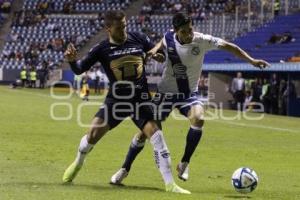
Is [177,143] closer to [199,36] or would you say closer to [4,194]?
[199,36]

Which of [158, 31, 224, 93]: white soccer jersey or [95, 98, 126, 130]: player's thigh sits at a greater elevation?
[158, 31, 224, 93]: white soccer jersey

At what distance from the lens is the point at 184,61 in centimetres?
1059

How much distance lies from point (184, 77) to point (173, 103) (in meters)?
0.41

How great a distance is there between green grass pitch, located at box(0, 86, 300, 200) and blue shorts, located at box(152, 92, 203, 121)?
40.4 inches

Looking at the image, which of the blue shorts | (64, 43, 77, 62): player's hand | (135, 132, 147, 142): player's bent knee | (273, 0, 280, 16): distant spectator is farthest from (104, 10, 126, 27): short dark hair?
(273, 0, 280, 16): distant spectator

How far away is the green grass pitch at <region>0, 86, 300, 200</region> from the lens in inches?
371

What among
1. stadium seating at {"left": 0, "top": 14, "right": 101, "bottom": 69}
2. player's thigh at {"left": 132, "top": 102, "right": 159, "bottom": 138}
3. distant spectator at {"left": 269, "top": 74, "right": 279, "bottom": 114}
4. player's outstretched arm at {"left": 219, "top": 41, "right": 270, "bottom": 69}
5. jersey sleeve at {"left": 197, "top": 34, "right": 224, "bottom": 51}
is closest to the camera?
player's thigh at {"left": 132, "top": 102, "right": 159, "bottom": 138}

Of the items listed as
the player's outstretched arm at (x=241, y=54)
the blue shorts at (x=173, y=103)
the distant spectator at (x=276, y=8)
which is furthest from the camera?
the distant spectator at (x=276, y=8)

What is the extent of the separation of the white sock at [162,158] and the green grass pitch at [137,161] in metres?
0.29

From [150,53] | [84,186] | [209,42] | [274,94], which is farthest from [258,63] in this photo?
[274,94]

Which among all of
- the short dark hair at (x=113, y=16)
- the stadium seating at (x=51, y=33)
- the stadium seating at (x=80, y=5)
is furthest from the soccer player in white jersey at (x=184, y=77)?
the stadium seating at (x=80, y=5)

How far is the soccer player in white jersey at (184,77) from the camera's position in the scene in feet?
33.7

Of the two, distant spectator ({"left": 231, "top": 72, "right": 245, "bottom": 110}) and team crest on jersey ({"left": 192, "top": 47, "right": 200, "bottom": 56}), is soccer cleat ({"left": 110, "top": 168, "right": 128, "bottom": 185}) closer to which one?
team crest on jersey ({"left": 192, "top": 47, "right": 200, "bottom": 56})

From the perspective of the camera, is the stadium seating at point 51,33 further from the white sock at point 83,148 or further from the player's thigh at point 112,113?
the player's thigh at point 112,113
